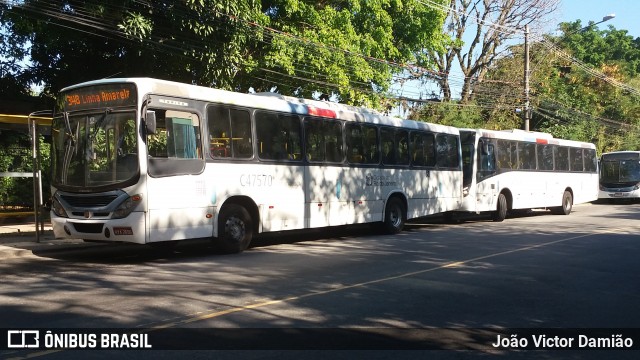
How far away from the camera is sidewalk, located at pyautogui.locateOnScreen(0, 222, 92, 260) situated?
11633 millimetres

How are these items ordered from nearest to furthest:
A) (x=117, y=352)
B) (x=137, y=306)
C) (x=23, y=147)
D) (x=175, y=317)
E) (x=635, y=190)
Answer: (x=117, y=352) → (x=175, y=317) → (x=137, y=306) → (x=23, y=147) → (x=635, y=190)

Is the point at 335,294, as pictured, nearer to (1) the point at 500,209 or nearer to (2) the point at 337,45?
(2) the point at 337,45

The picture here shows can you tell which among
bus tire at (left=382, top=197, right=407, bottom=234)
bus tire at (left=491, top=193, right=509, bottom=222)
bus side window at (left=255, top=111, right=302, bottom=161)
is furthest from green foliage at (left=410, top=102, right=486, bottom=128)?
bus side window at (left=255, top=111, right=302, bottom=161)

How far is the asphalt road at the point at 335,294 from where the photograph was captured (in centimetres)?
577

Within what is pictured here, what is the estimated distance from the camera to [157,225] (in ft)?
33.3

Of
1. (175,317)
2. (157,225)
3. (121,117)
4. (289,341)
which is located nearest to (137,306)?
(175,317)

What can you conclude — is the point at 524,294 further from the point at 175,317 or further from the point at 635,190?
the point at 635,190

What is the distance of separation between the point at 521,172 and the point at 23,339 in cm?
1971

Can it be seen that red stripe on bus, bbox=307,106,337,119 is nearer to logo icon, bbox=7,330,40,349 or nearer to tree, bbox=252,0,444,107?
tree, bbox=252,0,444,107

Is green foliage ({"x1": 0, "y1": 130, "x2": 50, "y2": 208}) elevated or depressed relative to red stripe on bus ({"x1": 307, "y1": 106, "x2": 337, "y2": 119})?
depressed

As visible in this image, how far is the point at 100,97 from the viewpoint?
414 inches

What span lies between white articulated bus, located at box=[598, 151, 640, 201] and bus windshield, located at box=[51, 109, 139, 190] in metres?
28.7

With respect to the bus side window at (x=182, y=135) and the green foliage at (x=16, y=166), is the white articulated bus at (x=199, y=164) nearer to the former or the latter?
the bus side window at (x=182, y=135)

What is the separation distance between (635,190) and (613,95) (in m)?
17.9
